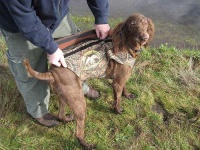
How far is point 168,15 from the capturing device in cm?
602

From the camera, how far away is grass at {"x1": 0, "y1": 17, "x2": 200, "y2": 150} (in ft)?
11.0

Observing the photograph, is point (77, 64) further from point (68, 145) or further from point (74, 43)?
point (68, 145)

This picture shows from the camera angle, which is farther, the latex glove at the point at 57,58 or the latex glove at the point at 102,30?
the latex glove at the point at 102,30

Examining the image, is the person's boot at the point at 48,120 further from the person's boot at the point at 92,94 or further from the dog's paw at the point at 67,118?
the person's boot at the point at 92,94

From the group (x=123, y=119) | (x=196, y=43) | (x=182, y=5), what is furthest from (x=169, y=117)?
(x=182, y=5)

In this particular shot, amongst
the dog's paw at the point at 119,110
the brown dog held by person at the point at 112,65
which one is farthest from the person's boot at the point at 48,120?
the dog's paw at the point at 119,110

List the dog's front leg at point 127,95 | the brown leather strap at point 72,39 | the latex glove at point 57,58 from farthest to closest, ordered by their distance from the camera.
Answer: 1. the dog's front leg at point 127,95
2. the brown leather strap at point 72,39
3. the latex glove at point 57,58

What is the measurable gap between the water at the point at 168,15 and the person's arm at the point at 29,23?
10.0ft

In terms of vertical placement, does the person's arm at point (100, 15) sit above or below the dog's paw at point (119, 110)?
above

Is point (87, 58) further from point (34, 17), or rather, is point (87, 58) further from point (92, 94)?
point (92, 94)

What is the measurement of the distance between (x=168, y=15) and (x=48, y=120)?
12.2 ft

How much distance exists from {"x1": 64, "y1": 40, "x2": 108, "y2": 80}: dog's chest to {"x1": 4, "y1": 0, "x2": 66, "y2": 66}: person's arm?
31cm

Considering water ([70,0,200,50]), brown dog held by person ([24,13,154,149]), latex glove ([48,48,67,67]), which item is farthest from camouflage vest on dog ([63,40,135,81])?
water ([70,0,200,50])

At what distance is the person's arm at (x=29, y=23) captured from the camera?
226 cm
